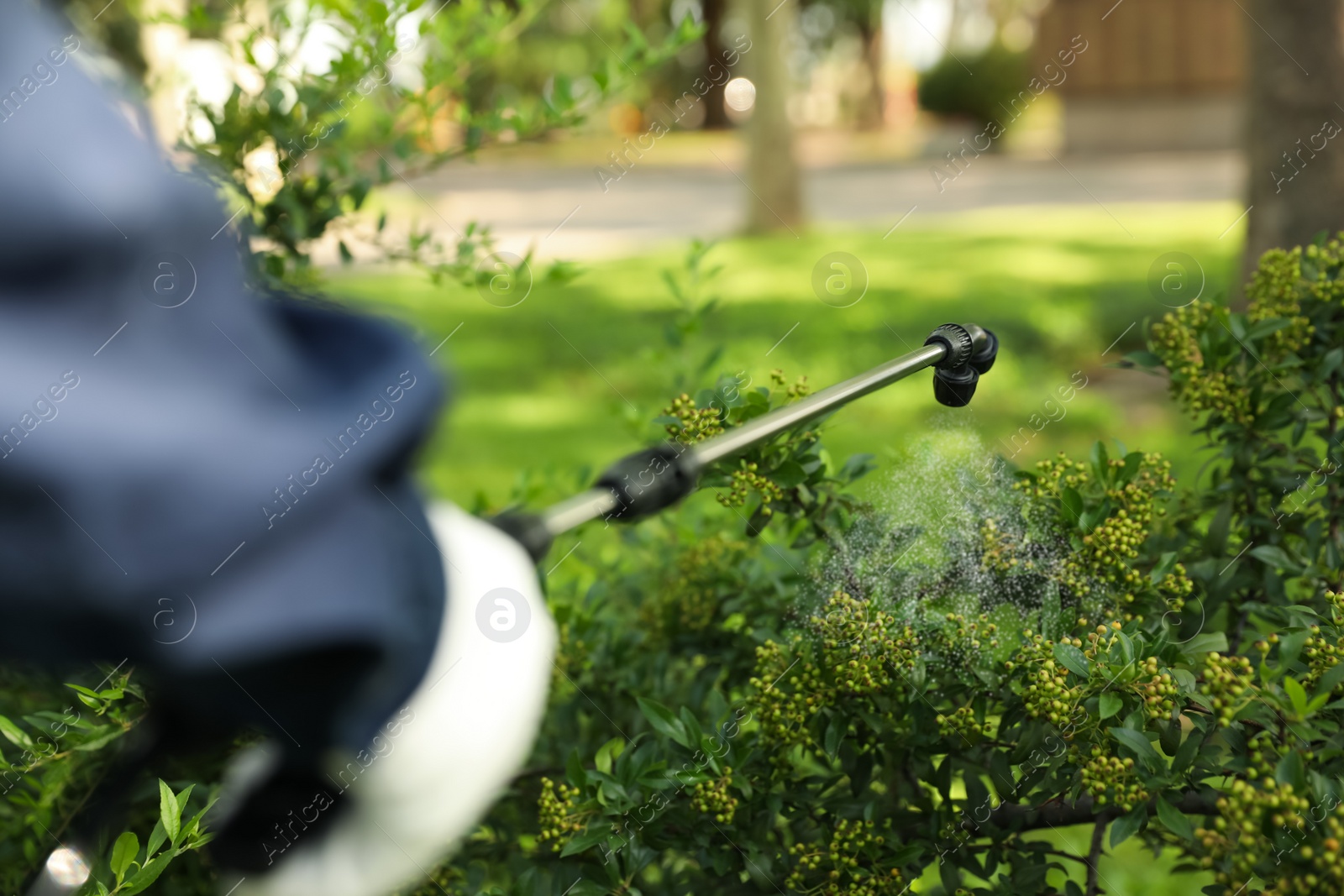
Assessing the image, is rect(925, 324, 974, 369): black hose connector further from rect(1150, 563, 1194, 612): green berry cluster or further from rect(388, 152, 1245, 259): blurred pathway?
rect(388, 152, 1245, 259): blurred pathway

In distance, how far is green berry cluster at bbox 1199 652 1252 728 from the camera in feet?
4.22

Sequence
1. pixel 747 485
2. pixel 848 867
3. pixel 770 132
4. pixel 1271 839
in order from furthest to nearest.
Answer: pixel 770 132 → pixel 747 485 → pixel 848 867 → pixel 1271 839

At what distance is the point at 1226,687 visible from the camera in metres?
1.29

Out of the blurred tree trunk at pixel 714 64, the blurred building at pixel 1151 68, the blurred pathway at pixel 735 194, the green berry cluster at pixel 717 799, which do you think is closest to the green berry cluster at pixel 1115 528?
the green berry cluster at pixel 717 799

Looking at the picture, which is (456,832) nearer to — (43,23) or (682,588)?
(43,23)

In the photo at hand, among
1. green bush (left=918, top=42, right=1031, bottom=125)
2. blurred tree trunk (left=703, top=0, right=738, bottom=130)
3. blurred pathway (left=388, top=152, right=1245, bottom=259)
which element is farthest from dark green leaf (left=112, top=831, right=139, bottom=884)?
blurred tree trunk (left=703, top=0, right=738, bottom=130)

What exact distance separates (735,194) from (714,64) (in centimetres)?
964

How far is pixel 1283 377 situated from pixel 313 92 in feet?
5.75

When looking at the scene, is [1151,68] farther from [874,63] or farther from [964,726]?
[964,726]

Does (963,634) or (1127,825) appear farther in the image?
(963,634)

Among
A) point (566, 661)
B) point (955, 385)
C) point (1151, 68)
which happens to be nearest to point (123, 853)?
point (566, 661)

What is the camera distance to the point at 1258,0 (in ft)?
17.8

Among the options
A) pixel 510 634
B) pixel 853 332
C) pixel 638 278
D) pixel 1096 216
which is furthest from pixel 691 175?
pixel 510 634

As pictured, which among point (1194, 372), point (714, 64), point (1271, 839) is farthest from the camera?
point (714, 64)
